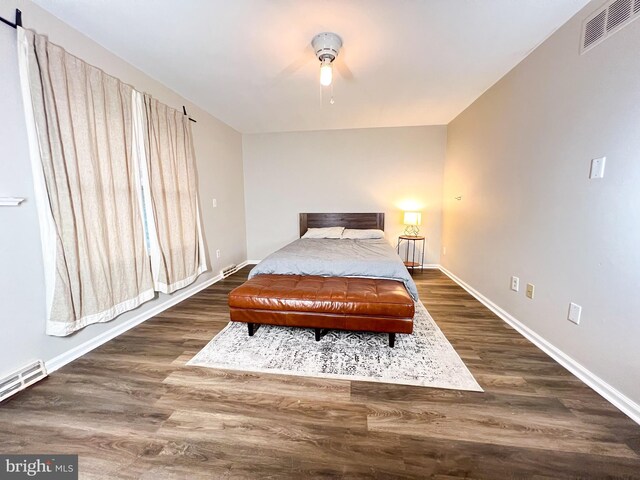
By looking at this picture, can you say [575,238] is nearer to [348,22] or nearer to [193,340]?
[348,22]

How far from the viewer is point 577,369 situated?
5.22 ft

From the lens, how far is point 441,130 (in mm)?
3920

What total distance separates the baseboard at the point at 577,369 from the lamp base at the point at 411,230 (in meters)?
1.77

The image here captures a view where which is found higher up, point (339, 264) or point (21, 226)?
point (21, 226)

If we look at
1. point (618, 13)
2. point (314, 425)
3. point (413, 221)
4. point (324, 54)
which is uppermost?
point (324, 54)

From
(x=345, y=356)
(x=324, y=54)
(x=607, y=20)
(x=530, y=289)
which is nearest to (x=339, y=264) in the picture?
(x=345, y=356)

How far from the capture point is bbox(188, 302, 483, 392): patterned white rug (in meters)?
1.60

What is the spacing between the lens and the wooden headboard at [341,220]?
4227 millimetres

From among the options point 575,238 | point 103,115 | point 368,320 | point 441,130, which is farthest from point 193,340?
point 441,130

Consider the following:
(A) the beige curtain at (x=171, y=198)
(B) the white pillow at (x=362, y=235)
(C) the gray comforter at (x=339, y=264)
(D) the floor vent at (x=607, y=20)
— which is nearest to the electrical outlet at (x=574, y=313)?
(C) the gray comforter at (x=339, y=264)

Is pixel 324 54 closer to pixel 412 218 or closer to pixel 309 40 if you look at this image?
pixel 309 40

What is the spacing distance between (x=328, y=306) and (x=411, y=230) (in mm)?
2845

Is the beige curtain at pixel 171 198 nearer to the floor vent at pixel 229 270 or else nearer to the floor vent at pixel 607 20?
the floor vent at pixel 229 270

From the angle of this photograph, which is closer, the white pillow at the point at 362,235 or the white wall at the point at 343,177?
the white pillow at the point at 362,235
